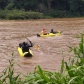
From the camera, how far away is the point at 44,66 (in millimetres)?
12312

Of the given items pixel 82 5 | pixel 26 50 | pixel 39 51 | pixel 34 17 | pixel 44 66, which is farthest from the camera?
pixel 82 5

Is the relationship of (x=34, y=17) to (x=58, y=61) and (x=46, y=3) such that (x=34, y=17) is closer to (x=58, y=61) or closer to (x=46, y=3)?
(x=46, y=3)

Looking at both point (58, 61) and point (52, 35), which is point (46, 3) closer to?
point (52, 35)

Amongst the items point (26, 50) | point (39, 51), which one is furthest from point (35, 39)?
point (26, 50)

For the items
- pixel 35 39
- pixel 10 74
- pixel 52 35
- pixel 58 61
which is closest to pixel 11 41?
pixel 35 39

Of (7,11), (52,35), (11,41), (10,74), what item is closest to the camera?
(10,74)

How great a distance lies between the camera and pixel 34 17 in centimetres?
4491

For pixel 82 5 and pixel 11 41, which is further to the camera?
pixel 82 5

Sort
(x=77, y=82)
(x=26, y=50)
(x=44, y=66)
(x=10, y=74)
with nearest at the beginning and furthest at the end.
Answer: (x=77, y=82) → (x=10, y=74) → (x=44, y=66) → (x=26, y=50)

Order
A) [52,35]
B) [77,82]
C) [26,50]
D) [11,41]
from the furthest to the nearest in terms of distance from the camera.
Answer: [52,35] → [11,41] → [26,50] → [77,82]

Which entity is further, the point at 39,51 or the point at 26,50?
the point at 39,51

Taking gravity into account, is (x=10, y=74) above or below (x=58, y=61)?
above

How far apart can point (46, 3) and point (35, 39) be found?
111 ft

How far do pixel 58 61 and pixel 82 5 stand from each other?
41.3 meters
